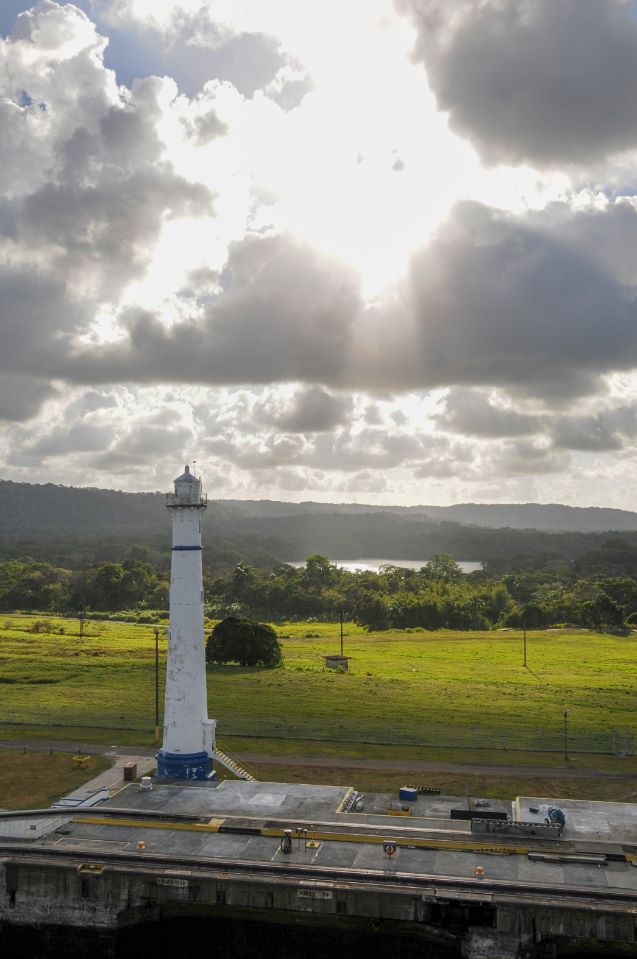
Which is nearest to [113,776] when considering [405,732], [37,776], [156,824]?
[37,776]

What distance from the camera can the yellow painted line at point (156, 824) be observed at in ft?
113

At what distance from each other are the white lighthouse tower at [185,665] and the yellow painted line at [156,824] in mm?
6155

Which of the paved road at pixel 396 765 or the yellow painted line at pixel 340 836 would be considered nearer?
the yellow painted line at pixel 340 836

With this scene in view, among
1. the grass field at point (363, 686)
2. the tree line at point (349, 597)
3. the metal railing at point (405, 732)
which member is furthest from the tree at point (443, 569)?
the metal railing at point (405, 732)

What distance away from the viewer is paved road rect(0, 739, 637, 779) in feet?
146

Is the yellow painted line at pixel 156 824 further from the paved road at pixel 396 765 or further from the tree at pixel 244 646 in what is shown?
the tree at pixel 244 646

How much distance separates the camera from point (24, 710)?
59500 millimetres

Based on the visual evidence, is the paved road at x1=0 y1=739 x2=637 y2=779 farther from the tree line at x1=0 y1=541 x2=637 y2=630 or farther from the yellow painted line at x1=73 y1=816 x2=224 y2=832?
the tree line at x1=0 y1=541 x2=637 y2=630

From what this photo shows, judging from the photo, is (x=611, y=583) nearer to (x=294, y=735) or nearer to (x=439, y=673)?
(x=439, y=673)

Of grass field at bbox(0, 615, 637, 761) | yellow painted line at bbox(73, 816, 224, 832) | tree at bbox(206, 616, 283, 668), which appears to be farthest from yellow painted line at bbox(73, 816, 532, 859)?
tree at bbox(206, 616, 283, 668)

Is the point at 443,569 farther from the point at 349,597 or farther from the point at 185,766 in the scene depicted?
the point at 185,766

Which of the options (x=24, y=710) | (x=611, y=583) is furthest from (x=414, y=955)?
(x=611, y=583)

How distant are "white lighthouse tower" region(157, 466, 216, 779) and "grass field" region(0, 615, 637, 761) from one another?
1043 cm

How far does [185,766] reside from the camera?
41.7m
